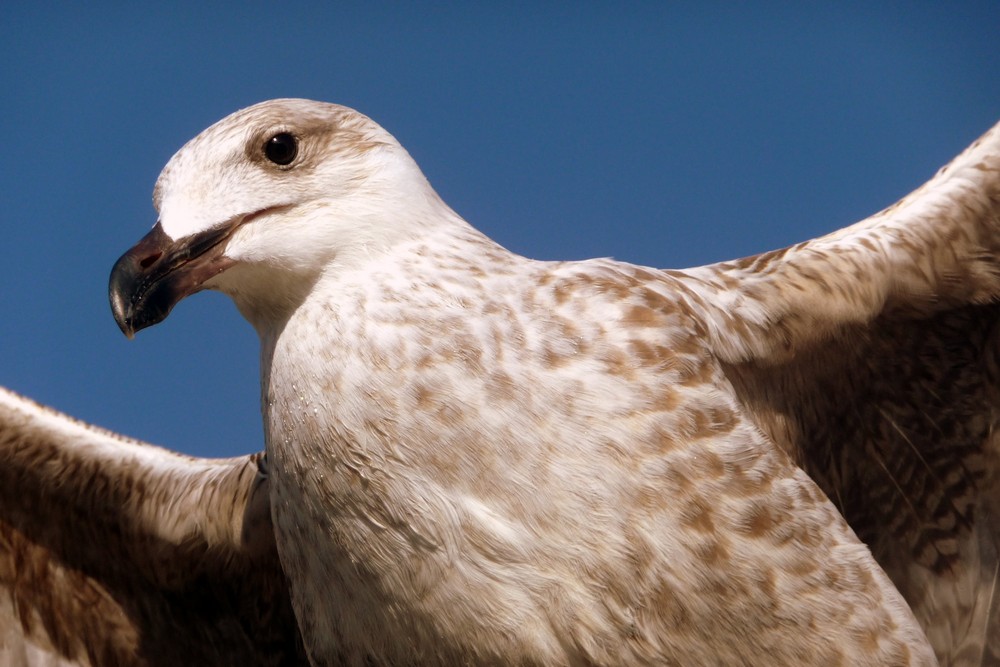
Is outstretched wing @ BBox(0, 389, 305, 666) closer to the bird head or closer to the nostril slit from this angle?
the bird head

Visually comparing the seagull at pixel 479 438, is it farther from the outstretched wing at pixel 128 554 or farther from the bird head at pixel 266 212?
the outstretched wing at pixel 128 554

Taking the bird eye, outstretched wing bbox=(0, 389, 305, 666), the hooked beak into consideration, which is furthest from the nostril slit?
outstretched wing bbox=(0, 389, 305, 666)

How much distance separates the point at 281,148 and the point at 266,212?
21cm

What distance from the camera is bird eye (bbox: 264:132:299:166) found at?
3.68 m

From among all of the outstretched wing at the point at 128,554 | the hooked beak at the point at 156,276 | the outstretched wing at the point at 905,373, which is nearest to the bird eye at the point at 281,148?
the hooked beak at the point at 156,276

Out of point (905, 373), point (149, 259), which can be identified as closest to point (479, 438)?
point (149, 259)

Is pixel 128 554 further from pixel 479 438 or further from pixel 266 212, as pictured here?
pixel 479 438

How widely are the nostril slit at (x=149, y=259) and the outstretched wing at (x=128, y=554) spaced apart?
1.38 metres

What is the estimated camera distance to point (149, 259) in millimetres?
3473

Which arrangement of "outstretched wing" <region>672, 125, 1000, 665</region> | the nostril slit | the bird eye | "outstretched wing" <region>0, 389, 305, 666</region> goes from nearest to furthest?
the nostril slit, the bird eye, "outstretched wing" <region>672, 125, 1000, 665</region>, "outstretched wing" <region>0, 389, 305, 666</region>

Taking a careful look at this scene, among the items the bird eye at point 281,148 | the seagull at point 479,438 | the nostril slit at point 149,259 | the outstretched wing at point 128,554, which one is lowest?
the outstretched wing at point 128,554

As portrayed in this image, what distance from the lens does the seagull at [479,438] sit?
11.0ft

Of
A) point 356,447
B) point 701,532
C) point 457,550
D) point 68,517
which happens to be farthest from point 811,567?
point 68,517

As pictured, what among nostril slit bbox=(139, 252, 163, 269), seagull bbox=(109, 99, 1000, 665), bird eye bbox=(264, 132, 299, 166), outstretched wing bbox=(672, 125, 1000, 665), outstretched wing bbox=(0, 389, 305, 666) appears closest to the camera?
seagull bbox=(109, 99, 1000, 665)
